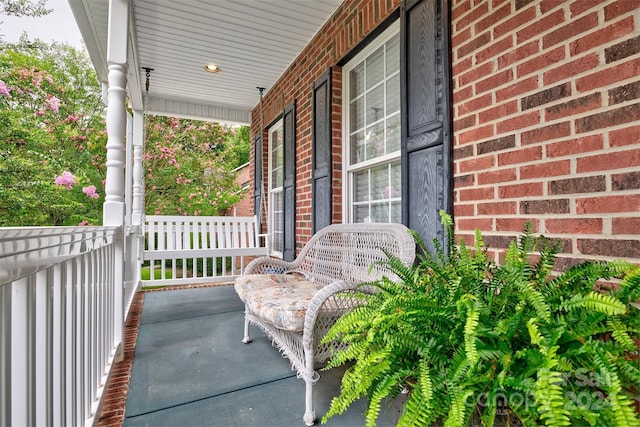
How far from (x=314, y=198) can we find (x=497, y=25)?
2.09m

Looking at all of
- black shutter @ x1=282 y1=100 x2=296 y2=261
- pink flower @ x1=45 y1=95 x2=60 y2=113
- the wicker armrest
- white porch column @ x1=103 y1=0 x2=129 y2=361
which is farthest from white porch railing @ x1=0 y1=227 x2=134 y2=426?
pink flower @ x1=45 y1=95 x2=60 y2=113

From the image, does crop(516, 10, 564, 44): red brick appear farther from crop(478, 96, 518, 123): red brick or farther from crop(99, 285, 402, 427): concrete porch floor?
crop(99, 285, 402, 427): concrete porch floor

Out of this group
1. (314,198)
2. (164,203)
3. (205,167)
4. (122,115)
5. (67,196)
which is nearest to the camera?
(122,115)

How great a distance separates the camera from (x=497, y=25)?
4.86 ft

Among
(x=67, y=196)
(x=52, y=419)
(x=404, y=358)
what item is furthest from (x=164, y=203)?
(x=404, y=358)

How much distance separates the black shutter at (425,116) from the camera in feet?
5.76

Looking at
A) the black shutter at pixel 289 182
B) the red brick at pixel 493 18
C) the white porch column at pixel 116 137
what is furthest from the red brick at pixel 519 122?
the black shutter at pixel 289 182

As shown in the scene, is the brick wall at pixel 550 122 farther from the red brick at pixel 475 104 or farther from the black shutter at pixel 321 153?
the black shutter at pixel 321 153

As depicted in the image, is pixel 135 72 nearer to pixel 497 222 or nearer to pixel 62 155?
pixel 62 155

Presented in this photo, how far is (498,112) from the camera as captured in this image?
1479mm

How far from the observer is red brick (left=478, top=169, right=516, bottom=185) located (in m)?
1.42

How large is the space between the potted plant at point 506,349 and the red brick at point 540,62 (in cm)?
71

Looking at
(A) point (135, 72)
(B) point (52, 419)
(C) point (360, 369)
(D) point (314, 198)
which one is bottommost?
(B) point (52, 419)

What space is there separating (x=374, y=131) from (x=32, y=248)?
230cm
